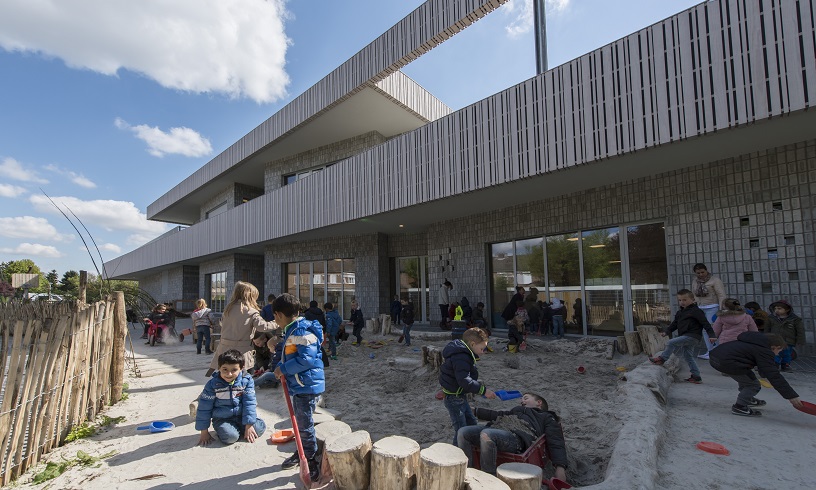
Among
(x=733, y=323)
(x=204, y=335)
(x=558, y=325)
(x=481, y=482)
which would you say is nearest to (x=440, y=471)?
(x=481, y=482)

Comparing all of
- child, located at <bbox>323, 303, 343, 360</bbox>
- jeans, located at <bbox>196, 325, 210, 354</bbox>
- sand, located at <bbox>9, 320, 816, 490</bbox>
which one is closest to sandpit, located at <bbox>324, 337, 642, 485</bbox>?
sand, located at <bbox>9, 320, 816, 490</bbox>

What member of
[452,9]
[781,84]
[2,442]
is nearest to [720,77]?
[781,84]

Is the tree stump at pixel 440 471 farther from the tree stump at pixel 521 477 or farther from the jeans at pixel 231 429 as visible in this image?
the jeans at pixel 231 429

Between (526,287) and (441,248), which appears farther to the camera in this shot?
(441,248)

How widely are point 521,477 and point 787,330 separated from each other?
6.38 m

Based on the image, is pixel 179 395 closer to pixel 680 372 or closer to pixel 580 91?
pixel 680 372

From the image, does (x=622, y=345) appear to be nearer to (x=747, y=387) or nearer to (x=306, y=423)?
(x=747, y=387)

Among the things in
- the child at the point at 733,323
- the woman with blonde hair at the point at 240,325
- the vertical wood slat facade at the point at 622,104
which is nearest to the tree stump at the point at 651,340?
the child at the point at 733,323

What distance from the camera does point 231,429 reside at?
3961 mm

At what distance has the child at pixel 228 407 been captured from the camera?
3.95 m

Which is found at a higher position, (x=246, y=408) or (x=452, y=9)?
(x=452, y=9)

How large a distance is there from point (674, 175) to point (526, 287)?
4463mm

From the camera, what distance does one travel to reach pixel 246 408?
409 centimetres

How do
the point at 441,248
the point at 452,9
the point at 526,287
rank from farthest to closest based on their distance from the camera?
the point at 441,248 → the point at 526,287 → the point at 452,9
